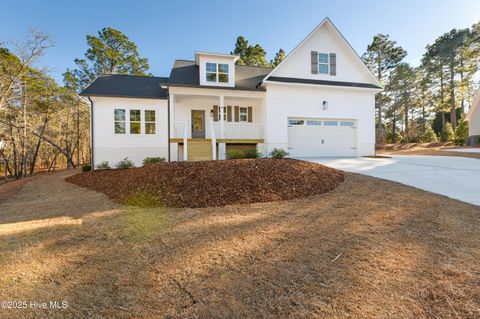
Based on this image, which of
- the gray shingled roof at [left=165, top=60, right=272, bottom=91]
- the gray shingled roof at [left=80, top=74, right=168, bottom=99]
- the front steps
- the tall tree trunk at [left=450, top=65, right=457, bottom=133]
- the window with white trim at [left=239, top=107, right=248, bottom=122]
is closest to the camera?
the front steps

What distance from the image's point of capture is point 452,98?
29.3 meters

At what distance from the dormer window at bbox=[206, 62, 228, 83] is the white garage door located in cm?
482

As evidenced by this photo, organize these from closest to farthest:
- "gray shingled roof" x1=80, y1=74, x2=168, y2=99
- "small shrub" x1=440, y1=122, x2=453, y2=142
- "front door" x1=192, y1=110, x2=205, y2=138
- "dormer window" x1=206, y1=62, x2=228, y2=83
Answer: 1. "gray shingled roof" x1=80, y1=74, x2=168, y2=99
2. "dormer window" x1=206, y1=62, x2=228, y2=83
3. "front door" x1=192, y1=110, x2=205, y2=138
4. "small shrub" x1=440, y1=122, x2=453, y2=142

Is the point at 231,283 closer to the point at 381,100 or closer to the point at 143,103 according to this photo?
the point at 143,103

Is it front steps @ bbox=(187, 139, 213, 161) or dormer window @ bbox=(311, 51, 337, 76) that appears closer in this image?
front steps @ bbox=(187, 139, 213, 161)

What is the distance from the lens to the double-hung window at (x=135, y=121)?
13.5 metres

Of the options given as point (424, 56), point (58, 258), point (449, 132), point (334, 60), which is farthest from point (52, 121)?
point (424, 56)

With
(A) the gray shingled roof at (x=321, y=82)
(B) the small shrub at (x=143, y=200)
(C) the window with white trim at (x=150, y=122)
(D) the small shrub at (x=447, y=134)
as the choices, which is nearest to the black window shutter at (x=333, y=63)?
(A) the gray shingled roof at (x=321, y=82)

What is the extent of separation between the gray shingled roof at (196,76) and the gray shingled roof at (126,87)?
150cm

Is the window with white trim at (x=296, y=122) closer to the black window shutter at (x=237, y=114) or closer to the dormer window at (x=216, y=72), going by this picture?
the black window shutter at (x=237, y=114)

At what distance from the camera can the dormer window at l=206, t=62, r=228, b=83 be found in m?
13.4

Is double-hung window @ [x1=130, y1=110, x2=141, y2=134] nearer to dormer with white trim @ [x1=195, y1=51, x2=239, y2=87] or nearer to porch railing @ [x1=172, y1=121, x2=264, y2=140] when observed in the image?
porch railing @ [x1=172, y1=121, x2=264, y2=140]

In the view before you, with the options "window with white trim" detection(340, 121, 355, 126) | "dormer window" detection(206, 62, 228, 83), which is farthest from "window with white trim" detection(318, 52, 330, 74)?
"dormer window" detection(206, 62, 228, 83)

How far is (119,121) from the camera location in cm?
1330
